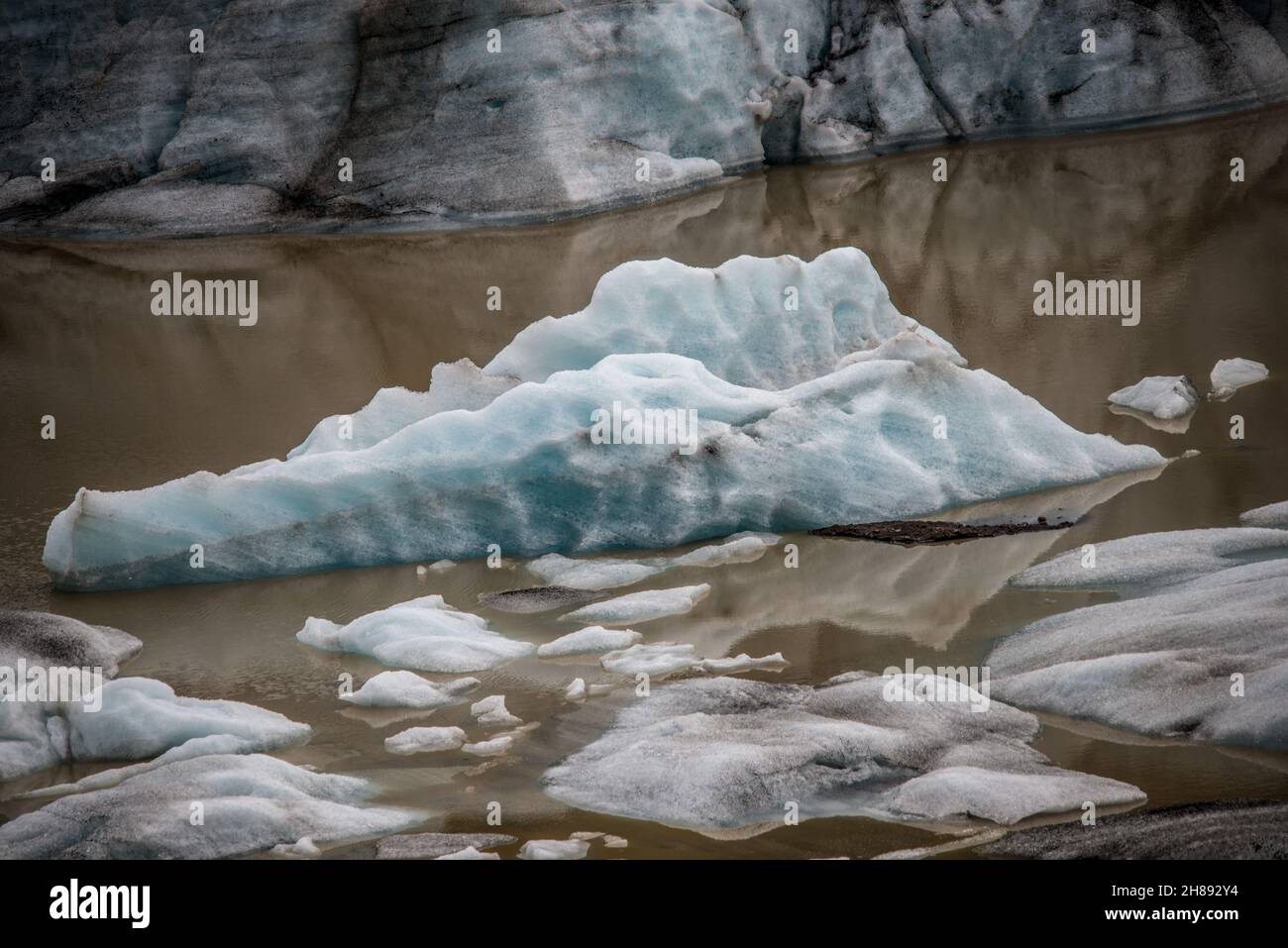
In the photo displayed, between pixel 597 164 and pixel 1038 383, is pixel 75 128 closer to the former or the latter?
pixel 597 164

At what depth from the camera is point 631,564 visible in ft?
21.7

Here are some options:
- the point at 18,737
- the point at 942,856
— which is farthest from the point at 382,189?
the point at 942,856

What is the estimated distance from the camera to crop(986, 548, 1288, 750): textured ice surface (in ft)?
15.4

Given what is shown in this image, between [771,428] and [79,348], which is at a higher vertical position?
[79,348]

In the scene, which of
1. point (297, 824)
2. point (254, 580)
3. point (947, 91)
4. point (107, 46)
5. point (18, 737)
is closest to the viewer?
point (297, 824)

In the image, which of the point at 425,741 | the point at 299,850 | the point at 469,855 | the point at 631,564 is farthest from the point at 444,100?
the point at 469,855

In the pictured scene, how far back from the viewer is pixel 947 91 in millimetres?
19406

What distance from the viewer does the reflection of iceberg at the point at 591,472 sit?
666cm

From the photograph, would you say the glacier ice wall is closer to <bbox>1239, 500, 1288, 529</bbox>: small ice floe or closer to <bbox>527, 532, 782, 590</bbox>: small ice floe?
<bbox>527, 532, 782, 590</bbox>: small ice floe

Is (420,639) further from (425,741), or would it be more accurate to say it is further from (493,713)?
(425,741)

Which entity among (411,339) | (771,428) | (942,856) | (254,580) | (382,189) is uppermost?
(382,189)

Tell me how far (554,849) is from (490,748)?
0.79 m

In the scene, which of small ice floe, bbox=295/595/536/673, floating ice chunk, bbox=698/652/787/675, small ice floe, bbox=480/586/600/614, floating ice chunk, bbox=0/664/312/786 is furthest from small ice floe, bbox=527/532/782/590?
floating ice chunk, bbox=0/664/312/786

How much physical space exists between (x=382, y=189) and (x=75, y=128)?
3.65 m
